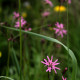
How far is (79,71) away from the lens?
6.16 feet

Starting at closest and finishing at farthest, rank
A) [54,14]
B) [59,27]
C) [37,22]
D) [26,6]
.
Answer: [59,27] → [37,22] → [54,14] → [26,6]

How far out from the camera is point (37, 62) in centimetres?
205

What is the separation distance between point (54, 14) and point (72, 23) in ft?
1.27

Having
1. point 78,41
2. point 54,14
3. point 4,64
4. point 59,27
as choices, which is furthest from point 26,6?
point 59,27

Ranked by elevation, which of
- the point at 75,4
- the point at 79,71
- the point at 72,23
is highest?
the point at 75,4

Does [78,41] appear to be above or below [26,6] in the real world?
below

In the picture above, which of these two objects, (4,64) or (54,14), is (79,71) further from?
(54,14)

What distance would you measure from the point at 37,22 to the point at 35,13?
56 centimetres

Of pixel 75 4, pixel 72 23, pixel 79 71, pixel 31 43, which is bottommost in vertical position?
pixel 79 71

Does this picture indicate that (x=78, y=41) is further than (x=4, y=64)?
Yes

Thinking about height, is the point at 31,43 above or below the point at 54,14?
below

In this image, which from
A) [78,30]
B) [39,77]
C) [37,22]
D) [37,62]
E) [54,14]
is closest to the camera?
[39,77]

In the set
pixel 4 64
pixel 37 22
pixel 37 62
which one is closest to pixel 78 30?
pixel 37 22

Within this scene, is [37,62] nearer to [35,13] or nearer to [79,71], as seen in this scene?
[79,71]
